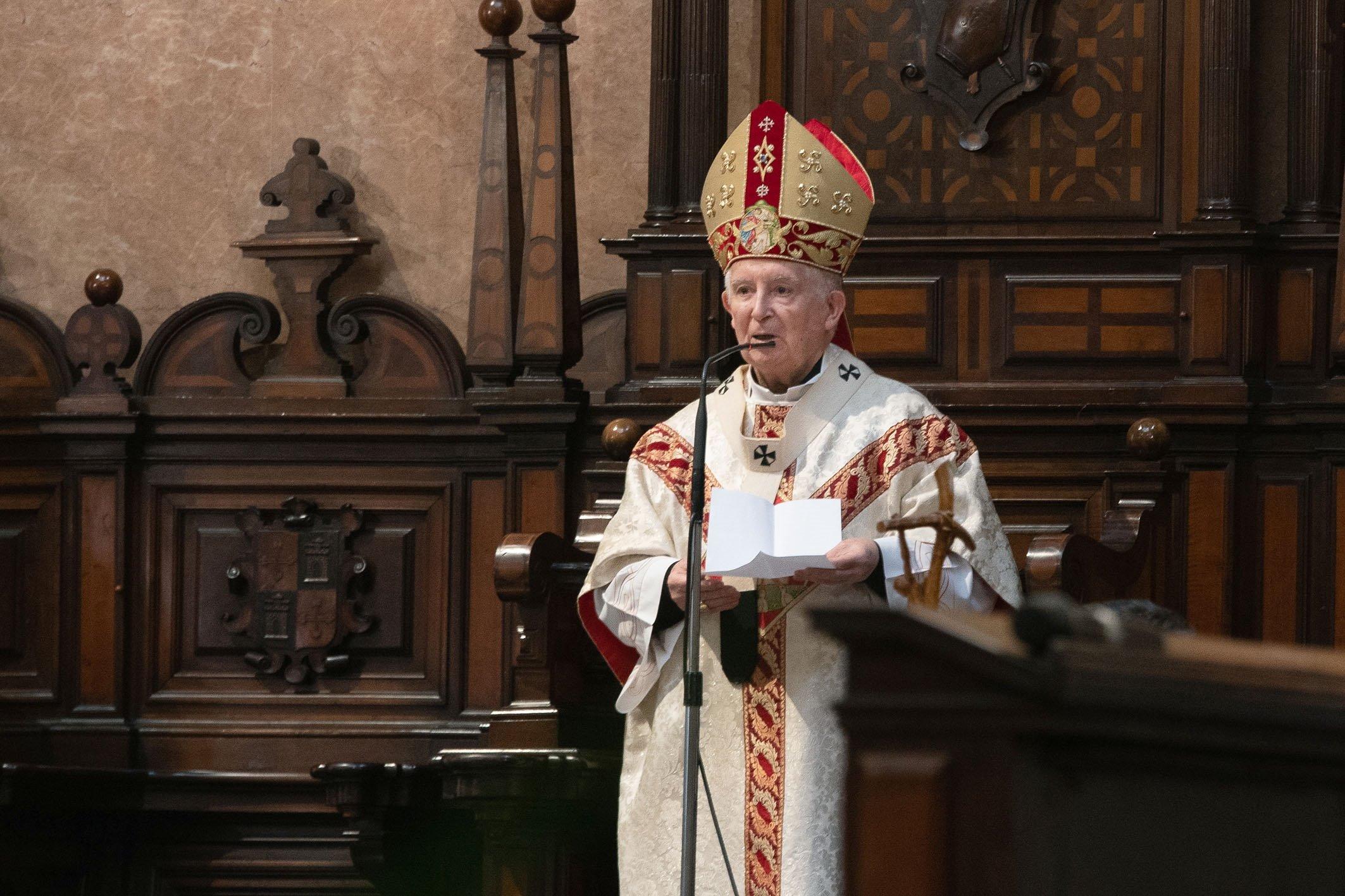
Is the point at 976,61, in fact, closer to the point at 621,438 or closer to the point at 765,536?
the point at 621,438

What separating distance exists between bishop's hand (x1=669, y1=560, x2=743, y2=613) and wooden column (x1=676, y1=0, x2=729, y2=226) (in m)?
1.75

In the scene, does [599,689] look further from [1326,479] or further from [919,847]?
[919,847]

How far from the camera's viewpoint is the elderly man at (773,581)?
378 centimetres

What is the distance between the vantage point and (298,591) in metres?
5.34

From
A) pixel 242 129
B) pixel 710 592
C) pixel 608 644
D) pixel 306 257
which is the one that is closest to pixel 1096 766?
pixel 710 592

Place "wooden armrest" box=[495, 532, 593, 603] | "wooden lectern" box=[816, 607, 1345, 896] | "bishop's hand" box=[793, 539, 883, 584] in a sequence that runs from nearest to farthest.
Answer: "wooden lectern" box=[816, 607, 1345, 896] → "bishop's hand" box=[793, 539, 883, 584] → "wooden armrest" box=[495, 532, 593, 603]

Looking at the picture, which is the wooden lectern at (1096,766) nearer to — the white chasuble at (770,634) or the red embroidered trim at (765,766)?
the white chasuble at (770,634)

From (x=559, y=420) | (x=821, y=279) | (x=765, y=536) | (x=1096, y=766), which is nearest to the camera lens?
(x=1096, y=766)

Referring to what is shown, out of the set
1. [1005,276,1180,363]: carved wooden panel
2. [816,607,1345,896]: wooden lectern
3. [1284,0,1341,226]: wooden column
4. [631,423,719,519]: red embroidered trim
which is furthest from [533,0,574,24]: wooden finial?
[816,607,1345,896]: wooden lectern

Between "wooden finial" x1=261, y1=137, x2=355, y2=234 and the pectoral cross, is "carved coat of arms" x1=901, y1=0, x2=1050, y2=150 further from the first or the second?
the pectoral cross

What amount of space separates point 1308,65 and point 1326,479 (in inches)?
44.2

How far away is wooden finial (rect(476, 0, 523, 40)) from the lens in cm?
523

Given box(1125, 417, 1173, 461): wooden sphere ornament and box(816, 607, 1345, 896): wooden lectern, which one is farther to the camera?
box(1125, 417, 1173, 461): wooden sphere ornament

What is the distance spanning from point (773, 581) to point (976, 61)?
2.07 m
